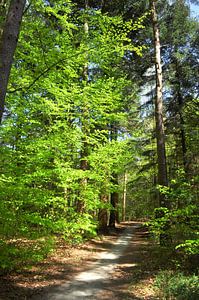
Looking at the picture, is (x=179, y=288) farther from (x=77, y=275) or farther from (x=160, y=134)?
(x=160, y=134)

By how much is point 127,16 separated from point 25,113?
1068cm

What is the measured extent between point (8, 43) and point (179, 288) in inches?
239

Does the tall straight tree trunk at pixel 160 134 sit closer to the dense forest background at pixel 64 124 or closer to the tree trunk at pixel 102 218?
the dense forest background at pixel 64 124

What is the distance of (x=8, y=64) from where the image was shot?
4.50 metres

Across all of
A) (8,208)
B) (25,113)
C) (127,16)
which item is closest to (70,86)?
(25,113)

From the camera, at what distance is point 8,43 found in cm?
459

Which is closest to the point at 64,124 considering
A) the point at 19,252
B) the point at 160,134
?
the point at 19,252

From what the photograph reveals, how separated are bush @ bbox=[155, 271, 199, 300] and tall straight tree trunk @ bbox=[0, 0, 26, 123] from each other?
512 cm

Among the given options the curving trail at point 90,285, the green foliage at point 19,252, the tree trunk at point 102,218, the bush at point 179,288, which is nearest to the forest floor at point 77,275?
the curving trail at point 90,285

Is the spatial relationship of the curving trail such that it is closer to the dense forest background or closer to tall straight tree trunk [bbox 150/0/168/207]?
the dense forest background

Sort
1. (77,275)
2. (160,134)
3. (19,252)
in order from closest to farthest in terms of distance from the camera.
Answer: (19,252) → (77,275) → (160,134)

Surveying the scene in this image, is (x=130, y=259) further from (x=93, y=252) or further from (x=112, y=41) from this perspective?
(x=112, y=41)

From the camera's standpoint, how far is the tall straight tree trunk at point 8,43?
4395 mm

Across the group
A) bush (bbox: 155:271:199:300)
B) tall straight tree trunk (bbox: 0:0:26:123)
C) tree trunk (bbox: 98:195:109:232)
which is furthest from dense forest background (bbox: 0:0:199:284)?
tree trunk (bbox: 98:195:109:232)
